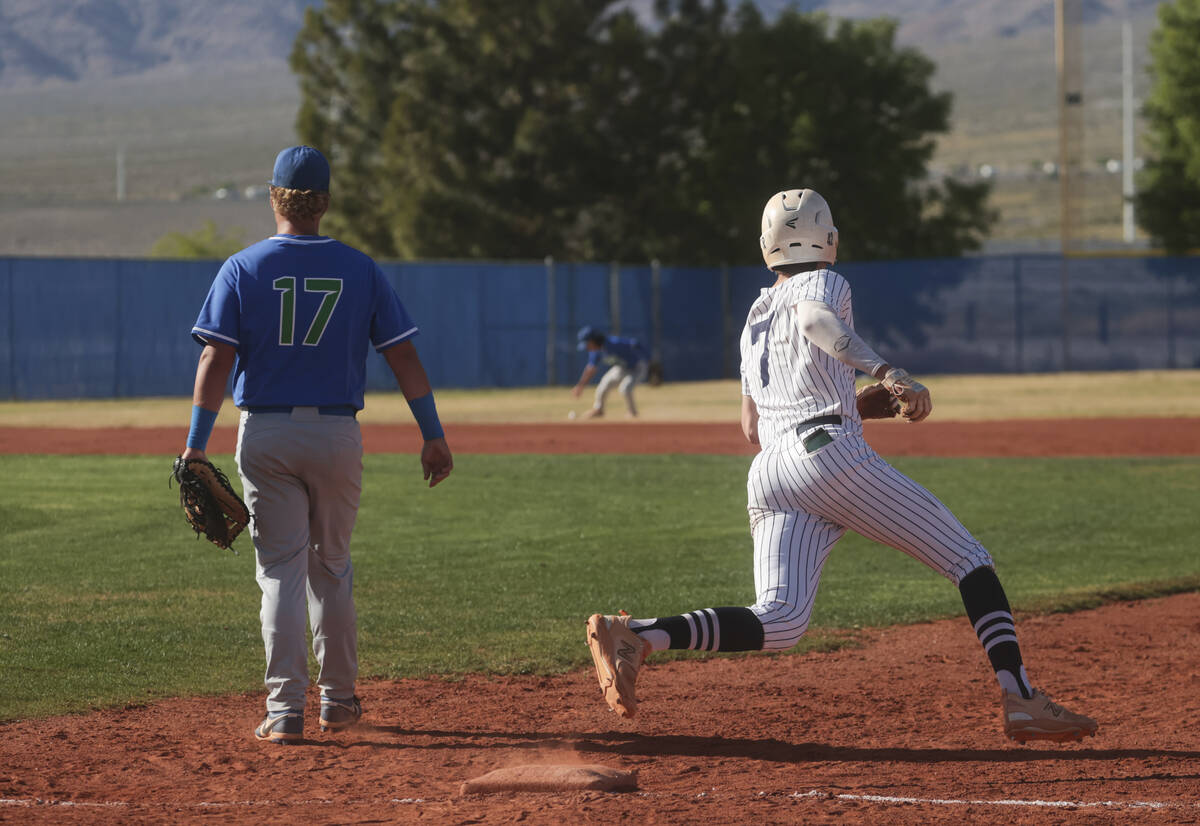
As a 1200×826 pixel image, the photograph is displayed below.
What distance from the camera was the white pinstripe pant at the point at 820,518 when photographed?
4914 mm

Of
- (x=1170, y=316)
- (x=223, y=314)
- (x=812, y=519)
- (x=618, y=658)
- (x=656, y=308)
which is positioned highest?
(x=656, y=308)

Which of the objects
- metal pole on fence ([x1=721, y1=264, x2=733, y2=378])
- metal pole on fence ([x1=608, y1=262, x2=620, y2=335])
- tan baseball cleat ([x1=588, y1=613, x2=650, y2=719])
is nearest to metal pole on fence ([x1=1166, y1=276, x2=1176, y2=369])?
metal pole on fence ([x1=721, y1=264, x2=733, y2=378])

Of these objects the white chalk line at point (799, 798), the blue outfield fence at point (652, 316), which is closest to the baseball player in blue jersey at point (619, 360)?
the blue outfield fence at point (652, 316)

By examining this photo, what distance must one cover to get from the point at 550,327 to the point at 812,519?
96.2 ft

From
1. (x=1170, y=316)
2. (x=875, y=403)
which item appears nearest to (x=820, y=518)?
(x=875, y=403)

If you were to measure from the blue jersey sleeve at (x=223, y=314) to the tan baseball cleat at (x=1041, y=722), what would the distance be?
287cm

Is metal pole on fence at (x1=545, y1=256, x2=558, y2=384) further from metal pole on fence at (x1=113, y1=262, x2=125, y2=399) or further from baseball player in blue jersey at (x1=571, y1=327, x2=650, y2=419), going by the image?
baseball player in blue jersey at (x1=571, y1=327, x2=650, y2=419)

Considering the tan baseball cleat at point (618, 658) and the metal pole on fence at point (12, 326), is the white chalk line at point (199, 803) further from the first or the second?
the metal pole on fence at point (12, 326)

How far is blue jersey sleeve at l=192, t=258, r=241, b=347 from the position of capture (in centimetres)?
522

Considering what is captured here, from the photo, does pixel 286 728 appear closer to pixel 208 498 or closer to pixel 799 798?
pixel 208 498

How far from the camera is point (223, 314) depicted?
17.2ft

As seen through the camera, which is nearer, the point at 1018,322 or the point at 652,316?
the point at 1018,322

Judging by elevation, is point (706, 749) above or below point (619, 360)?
below

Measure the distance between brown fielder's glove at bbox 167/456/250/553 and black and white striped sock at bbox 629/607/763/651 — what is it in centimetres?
156
